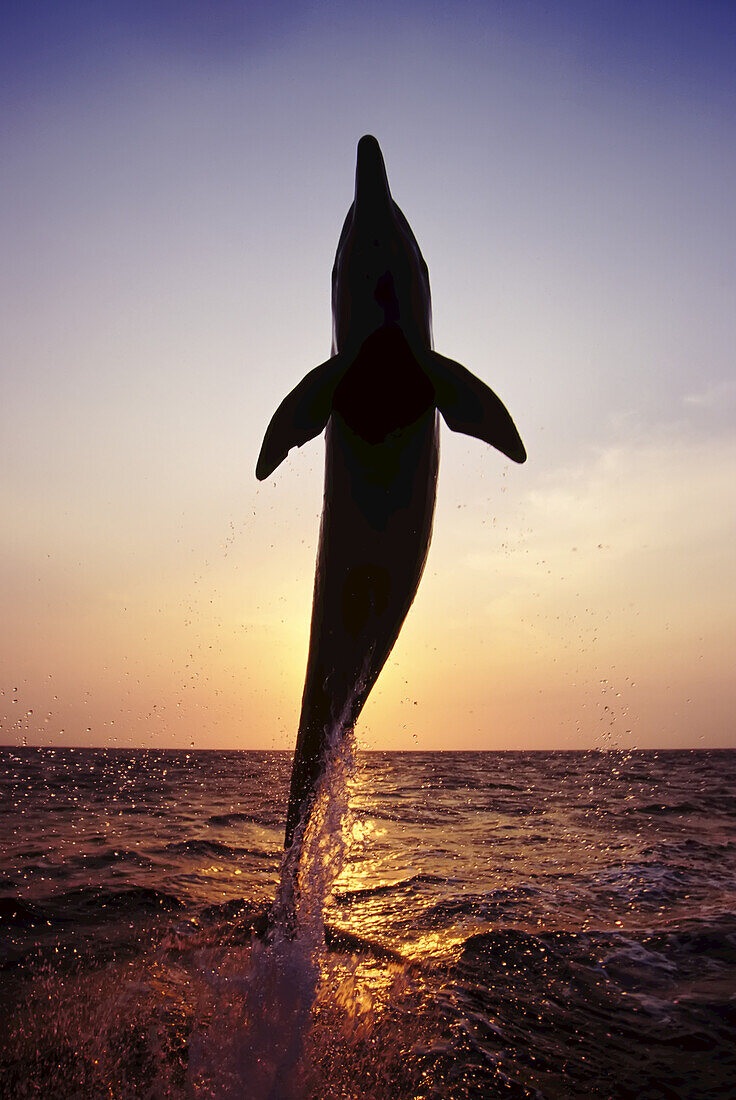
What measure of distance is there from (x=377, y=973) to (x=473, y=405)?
15.6 feet

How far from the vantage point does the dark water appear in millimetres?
4039

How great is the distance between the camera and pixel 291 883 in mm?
5887

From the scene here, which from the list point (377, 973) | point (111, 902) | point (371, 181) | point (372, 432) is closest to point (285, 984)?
point (377, 973)

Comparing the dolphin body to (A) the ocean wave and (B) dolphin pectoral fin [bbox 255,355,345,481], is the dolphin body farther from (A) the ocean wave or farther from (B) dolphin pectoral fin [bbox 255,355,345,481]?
(A) the ocean wave

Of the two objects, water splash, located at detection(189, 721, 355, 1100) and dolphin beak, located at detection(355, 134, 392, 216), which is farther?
dolphin beak, located at detection(355, 134, 392, 216)

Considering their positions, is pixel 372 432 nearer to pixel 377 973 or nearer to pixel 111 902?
pixel 377 973

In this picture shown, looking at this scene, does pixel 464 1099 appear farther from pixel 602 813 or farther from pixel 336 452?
pixel 602 813

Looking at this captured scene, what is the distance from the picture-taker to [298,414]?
3.98 metres

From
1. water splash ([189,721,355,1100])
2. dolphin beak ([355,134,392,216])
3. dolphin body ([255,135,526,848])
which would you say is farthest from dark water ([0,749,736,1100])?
Result: dolphin beak ([355,134,392,216])

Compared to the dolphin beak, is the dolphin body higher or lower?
lower

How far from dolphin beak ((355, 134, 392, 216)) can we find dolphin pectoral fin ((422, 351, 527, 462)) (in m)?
1.06

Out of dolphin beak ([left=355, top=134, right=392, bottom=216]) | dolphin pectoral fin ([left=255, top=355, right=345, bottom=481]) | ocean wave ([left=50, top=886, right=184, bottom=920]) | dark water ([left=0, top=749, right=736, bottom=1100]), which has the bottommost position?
ocean wave ([left=50, top=886, right=184, bottom=920])

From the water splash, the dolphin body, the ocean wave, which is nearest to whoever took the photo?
the water splash

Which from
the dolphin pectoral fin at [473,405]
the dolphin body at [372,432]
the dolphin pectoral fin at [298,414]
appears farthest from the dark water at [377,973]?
the dolphin pectoral fin at [473,405]
